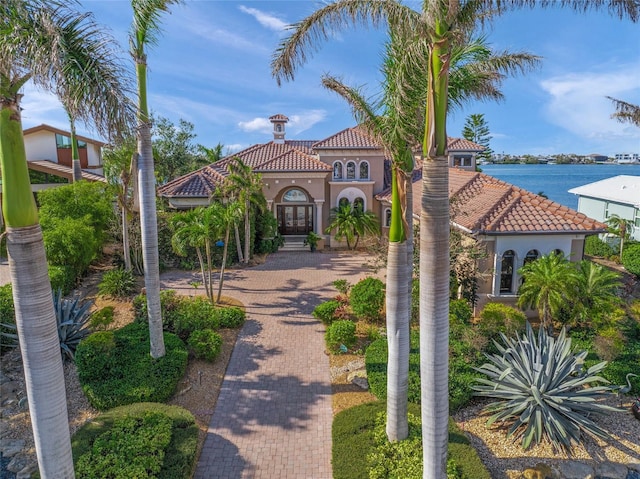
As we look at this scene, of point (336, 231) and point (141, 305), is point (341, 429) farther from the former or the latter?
point (336, 231)

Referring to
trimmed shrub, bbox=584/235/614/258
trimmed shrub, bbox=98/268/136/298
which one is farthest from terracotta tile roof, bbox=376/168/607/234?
trimmed shrub, bbox=98/268/136/298

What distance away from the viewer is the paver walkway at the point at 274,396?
338 inches

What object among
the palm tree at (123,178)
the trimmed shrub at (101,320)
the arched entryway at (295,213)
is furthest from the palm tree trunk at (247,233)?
the trimmed shrub at (101,320)

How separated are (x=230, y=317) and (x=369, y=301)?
4.87 m

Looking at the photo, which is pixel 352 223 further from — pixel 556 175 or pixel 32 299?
pixel 556 175

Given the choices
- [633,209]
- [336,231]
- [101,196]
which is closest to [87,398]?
[101,196]

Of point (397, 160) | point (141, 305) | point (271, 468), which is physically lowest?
point (271, 468)

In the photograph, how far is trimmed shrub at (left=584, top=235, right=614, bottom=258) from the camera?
2552 centimetres

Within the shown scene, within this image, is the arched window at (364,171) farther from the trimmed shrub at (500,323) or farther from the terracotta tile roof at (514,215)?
the trimmed shrub at (500,323)

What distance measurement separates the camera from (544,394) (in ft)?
30.1

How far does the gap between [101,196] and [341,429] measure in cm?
1753

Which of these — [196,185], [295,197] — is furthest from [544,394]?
[295,197]

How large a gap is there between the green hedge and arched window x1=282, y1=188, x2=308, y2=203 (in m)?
20.3

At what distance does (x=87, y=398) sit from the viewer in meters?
10.5
